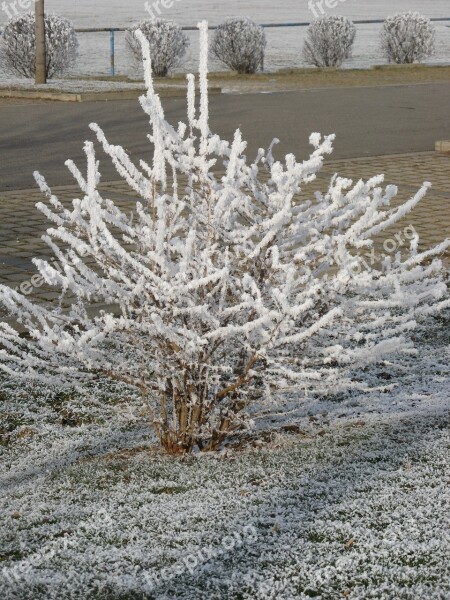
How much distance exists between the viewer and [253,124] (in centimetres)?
1825

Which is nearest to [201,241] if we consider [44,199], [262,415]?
[262,415]

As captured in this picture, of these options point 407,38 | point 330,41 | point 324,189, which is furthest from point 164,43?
point 324,189

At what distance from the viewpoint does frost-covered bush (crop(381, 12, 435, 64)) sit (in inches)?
1494

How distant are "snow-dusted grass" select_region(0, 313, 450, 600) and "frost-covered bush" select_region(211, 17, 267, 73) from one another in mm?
30002

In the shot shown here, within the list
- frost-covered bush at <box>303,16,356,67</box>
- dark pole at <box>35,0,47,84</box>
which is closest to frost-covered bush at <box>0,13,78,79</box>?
A: dark pole at <box>35,0,47,84</box>

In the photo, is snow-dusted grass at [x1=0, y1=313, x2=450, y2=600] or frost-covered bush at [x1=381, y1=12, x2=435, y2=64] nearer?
snow-dusted grass at [x1=0, y1=313, x2=450, y2=600]

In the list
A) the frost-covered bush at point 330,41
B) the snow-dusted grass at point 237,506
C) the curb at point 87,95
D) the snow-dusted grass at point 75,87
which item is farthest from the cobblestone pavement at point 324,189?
the frost-covered bush at point 330,41

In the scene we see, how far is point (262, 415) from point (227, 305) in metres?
0.49

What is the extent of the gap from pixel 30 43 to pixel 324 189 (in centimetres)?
2186

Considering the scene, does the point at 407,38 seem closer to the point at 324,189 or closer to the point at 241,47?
the point at 241,47

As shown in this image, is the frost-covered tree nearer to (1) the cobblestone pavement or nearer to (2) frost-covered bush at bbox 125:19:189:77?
(1) the cobblestone pavement

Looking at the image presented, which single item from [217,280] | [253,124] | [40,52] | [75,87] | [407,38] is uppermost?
[217,280]

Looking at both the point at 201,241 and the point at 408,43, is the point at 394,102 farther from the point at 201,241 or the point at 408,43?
the point at 201,241

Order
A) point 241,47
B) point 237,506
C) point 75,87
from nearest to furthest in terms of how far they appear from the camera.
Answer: point 237,506 → point 75,87 → point 241,47
